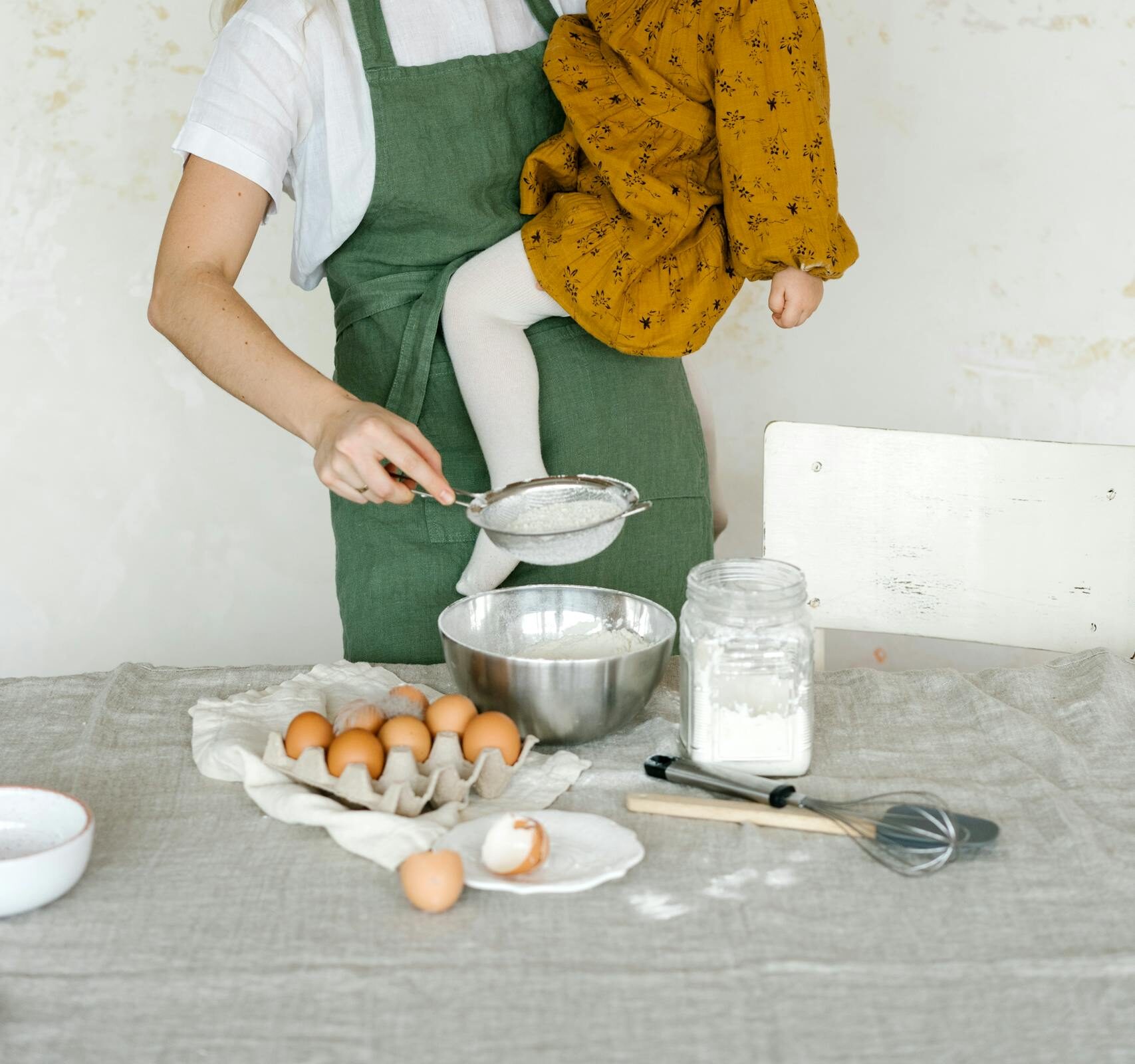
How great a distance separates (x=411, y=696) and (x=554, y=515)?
208 mm

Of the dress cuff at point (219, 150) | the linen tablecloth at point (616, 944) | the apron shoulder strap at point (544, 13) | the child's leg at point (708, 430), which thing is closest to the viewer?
the linen tablecloth at point (616, 944)

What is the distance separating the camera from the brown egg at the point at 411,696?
1023mm

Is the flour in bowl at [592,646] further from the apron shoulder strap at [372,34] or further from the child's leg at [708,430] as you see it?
the apron shoulder strap at [372,34]

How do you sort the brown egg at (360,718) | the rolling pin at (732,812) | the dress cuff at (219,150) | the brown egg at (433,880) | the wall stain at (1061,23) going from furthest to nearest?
1. the wall stain at (1061,23)
2. the dress cuff at (219,150)
3. the brown egg at (360,718)
4. the rolling pin at (732,812)
5. the brown egg at (433,880)

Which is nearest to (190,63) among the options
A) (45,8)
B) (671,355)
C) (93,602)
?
(45,8)

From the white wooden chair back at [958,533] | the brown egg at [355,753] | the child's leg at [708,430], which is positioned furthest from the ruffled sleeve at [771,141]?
the brown egg at [355,753]

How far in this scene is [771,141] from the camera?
4.46 feet

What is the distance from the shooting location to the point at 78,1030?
661 millimetres

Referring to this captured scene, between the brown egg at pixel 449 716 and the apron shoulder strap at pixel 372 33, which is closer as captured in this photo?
the brown egg at pixel 449 716

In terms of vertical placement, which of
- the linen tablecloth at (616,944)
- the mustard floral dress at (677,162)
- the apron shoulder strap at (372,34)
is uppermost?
the apron shoulder strap at (372,34)

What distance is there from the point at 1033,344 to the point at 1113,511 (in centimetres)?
120

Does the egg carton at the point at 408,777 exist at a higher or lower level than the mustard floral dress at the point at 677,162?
lower

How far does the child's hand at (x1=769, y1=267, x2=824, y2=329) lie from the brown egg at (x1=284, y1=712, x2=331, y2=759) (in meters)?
0.71

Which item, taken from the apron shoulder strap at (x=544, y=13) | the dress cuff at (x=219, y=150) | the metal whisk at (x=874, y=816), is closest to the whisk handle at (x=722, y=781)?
the metal whisk at (x=874, y=816)
